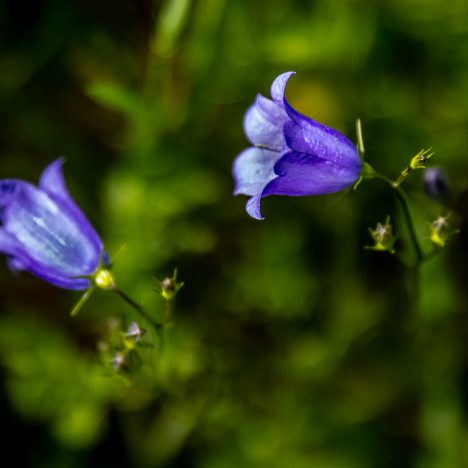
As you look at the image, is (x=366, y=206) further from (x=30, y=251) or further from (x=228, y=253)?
(x=30, y=251)

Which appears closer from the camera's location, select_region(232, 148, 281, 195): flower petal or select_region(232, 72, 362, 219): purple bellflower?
select_region(232, 72, 362, 219): purple bellflower

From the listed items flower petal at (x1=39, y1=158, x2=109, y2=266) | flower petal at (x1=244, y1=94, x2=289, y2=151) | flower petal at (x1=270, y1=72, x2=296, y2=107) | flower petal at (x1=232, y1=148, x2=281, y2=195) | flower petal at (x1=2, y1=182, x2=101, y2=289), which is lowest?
flower petal at (x1=2, y1=182, x2=101, y2=289)

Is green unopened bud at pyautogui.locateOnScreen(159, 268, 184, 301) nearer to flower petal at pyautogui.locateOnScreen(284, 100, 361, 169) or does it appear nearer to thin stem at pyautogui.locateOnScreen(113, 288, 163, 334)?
thin stem at pyautogui.locateOnScreen(113, 288, 163, 334)

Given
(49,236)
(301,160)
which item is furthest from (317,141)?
(49,236)

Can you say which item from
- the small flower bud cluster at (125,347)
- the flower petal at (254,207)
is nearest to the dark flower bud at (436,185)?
the flower petal at (254,207)

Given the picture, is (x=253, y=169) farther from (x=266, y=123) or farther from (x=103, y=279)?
(x=103, y=279)

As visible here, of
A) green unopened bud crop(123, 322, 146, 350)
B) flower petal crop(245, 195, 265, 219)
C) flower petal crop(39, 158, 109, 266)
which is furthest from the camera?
flower petal crop(39, 158, 109, 266)

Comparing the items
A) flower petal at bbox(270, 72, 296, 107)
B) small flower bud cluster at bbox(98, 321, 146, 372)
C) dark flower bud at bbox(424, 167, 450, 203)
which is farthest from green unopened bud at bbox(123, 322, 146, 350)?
dark flower bud at bbox(424, 167, 450, 203)
